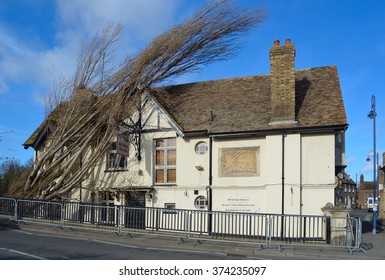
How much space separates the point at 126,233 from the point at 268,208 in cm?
570

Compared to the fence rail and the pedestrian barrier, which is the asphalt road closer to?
the fence rail

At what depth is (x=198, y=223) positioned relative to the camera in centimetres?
1461

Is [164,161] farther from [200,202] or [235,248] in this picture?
[235,248]

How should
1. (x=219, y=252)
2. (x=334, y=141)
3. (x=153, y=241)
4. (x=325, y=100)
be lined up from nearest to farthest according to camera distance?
1. (x=219, y=252)
2. (x=153, y=241)
3. (x=334, y=141)
4. (x=325, y=100)

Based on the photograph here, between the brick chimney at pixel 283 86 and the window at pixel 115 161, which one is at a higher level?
the brick chimney at pixel 283 86

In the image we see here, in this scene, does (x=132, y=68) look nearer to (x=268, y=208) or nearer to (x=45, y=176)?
(x=45, y=176)

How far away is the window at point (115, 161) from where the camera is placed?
18969 millimetres

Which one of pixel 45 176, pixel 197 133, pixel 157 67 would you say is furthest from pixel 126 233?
pixel 157 67

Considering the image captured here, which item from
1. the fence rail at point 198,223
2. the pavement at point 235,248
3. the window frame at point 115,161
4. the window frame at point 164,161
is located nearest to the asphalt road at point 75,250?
the pavement at point 235,248

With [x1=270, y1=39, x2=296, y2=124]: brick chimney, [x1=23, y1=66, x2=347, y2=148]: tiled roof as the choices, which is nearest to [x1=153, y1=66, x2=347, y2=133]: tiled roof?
[x1=23, y1=66, x2=347, y2=148]: tiled roof

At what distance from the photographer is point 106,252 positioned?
10.9 meters

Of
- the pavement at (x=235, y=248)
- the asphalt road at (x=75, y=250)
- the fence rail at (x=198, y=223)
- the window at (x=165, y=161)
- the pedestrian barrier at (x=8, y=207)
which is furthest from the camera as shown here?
the window at (x=165, y=161)

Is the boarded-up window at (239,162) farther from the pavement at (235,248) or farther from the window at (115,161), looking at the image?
the window at (115,161)

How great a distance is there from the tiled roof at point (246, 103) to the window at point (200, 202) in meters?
2.99
